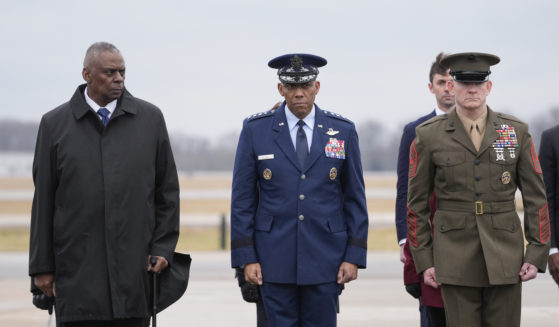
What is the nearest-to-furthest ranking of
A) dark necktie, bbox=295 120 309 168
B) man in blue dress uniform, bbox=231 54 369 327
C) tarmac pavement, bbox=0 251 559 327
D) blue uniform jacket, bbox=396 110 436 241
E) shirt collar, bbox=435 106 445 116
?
man in blue dress uniform, bbox=231 54 369 327 → dark necktie, bbox=295 120 309 168 → blue uniform jacket, bbox=396 110 436 241 → shirt collar, bbox=435 106 445 116 → tarmac pavement, bbox=0 251 559 327

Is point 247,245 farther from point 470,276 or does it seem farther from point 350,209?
point 470,276

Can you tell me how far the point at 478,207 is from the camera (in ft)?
15.4

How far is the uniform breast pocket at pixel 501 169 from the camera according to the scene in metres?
4.71

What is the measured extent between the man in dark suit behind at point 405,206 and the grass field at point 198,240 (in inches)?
435

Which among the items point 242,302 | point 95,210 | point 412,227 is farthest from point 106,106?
point 242,302

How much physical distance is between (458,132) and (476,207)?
1.38 ft

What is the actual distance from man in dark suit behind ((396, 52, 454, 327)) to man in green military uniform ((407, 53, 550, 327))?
0.32m

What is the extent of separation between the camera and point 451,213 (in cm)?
474

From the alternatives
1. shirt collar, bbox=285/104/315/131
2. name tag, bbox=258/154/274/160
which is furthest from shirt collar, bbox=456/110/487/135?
name tag, bbox=258/154/274/160

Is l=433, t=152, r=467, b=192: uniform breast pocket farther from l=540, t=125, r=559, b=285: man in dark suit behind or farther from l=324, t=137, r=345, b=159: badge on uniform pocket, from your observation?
A: l=540, t=125, r=559, b=285: man in dark suit behind

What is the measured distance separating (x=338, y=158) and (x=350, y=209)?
30cm

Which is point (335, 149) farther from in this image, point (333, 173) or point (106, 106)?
point (106, 106)

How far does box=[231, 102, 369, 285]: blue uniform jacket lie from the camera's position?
197 inches

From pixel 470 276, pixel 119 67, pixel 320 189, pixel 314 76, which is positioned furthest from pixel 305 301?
pixel 119 67
